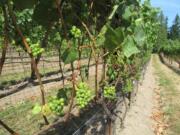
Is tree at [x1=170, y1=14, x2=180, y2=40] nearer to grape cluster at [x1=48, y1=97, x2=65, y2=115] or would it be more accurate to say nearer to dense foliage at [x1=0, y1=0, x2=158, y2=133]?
dense foliage at [x1=0, y1=0, x2=158, y2=133]

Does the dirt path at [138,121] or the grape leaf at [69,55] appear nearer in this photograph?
the grape leaf at [69,55]

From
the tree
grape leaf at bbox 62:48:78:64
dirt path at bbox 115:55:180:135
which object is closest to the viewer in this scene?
grape leaf at bbox 62:48:78:64

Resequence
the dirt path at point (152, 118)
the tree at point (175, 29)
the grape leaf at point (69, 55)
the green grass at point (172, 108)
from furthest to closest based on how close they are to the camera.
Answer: the tree at point (175, 29) < the green grass at point (172, 108) < the dirt path at point (152, 118) < the grape leaf at point (69, 55)

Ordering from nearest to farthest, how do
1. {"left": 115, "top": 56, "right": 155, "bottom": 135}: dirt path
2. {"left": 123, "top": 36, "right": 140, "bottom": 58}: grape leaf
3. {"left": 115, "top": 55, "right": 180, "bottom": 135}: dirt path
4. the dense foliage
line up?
the dense foliage, {"left": 123, "top": 36, "right": 140, "bottom": 58}: grape leaf, {"left": 115, "top": 56, "right": 155, "bottom": 135}: dirt path, {"left": 115, "top": 55, "right": 180, "bottom": 135}: dirt path

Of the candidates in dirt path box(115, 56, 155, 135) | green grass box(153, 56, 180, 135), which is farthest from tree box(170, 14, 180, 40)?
dirt path box(115, 56, 155, 135)

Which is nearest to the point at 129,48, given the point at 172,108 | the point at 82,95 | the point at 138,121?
the point at 82,95

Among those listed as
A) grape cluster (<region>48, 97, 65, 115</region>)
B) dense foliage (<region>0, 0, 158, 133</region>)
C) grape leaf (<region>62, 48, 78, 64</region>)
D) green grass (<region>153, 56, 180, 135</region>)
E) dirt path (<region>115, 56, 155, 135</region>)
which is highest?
dense foliage (<region>0, 0, 158, 133</region>)

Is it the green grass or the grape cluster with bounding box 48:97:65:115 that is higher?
the grape cluster with bounding box 48:97:65:115

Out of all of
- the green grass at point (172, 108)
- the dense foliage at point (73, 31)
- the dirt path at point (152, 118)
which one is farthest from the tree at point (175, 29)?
the dense foliage at point (73, 31)

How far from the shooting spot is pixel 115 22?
4352 mm

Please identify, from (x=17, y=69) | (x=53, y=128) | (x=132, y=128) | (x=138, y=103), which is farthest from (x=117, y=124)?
(x=17, y=69)

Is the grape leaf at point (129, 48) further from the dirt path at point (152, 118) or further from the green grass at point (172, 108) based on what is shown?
the green grass at point (172, 108)

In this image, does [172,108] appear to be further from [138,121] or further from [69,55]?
[69,55]

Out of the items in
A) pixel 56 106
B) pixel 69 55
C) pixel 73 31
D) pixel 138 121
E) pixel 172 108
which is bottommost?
pixel 172 108
